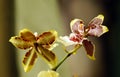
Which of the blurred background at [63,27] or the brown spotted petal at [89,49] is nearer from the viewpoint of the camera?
the brown spotted petal at [89,49]

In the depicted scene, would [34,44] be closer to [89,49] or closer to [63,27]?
[89,49]

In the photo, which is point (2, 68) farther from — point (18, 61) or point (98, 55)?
point (98, 55)

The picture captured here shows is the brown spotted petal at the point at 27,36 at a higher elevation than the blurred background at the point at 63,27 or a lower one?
higher

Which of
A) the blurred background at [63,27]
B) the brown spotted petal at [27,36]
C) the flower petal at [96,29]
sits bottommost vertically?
the blurred background at [63,27]

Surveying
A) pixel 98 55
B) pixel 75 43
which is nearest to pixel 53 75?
pixel 75 43

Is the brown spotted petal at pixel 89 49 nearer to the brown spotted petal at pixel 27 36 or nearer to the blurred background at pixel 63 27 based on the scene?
the brown spotted petal at pixel 27 36

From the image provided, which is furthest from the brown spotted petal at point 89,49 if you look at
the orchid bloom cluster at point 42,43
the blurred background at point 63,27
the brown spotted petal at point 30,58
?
the blurred background at point 63,27

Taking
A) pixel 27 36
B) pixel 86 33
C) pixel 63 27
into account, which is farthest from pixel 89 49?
pixel 63 27
